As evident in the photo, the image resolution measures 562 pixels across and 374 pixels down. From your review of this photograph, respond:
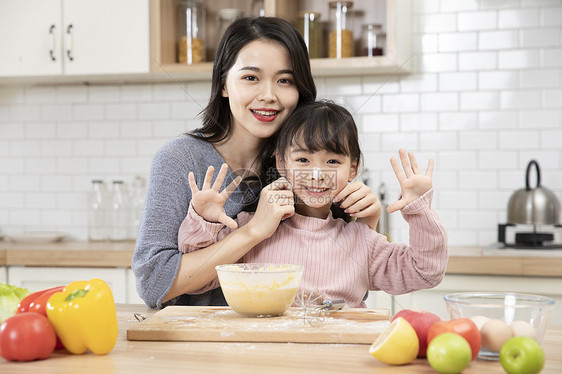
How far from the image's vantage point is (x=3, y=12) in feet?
10.3

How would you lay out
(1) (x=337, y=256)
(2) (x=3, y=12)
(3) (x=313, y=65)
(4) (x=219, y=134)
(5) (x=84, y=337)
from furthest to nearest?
(2) (x=3, y=12), (3) (x=313, y=65), (4) (x=219, y=134), (1) (x=337, y=256), (5) (x=84, y=337)

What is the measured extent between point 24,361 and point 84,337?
0.33ft

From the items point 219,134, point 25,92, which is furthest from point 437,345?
point 25,92

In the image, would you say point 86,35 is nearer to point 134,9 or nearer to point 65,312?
point 134,9

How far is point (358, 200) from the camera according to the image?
1.70 meters

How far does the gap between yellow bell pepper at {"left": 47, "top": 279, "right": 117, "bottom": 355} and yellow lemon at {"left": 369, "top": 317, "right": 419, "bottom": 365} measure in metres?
0.44

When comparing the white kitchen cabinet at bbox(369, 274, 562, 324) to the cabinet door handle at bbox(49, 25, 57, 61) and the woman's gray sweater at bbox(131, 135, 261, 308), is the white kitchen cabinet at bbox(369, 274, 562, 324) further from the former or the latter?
the cabinet door handle at bbox(49, 25, 57, 61)

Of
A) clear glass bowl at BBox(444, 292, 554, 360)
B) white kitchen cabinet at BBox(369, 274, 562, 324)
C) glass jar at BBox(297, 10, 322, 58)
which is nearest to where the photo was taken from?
clear glass bowl at BBox(444, 292, 554, 360)

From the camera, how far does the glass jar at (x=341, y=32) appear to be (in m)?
2.98

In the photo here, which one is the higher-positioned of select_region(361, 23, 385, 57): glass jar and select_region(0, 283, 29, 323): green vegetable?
select_region(361, 23, 385, 57): glass jar

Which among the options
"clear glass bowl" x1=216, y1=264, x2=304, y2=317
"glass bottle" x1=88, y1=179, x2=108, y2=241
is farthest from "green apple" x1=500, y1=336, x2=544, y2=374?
"glass bottle" x1=88, y1=179, x2=108, y2=241

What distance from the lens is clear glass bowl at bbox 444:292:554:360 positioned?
1.04 m

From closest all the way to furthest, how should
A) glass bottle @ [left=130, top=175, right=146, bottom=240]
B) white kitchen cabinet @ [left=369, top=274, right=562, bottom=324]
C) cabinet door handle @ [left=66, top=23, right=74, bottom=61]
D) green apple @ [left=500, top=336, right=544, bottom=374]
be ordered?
green apple @ [left=500, top=336, right=544, bottom=374] < white kitchen cabinet @ [left=369, top=274, right=562, bottom=324] < cabinet door handle @ [left=66, top=23, right=74, bottom=61] < glass bottle @ [left=130, top=175, right=146, bottom=240]

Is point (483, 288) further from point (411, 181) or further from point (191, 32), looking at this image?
point (191, 32)
